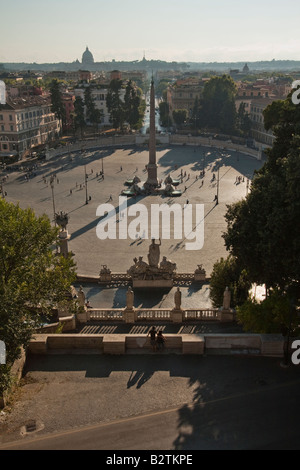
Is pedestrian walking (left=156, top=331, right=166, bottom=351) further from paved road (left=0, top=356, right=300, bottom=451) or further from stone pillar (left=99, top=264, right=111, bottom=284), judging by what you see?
stone pillar (left=99, top=264, right=111, bottom=284)

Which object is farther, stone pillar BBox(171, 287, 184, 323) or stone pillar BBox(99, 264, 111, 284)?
stone pillar BBox(99, 264, 111, 284)

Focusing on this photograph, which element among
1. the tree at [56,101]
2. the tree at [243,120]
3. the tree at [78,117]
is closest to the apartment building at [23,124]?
the tree at [56,101]

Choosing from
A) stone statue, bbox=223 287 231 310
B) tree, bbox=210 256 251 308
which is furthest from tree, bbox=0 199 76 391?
tree, bbox=210 256 251 308

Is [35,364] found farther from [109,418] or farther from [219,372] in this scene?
[219,372]

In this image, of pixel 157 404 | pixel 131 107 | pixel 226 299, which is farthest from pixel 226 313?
pixel 131 107

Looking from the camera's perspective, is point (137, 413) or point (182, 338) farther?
point (182, 338)
